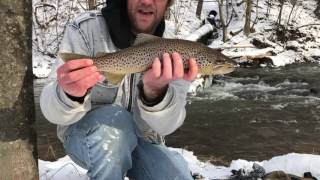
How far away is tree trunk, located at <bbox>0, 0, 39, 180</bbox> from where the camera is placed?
3031mm

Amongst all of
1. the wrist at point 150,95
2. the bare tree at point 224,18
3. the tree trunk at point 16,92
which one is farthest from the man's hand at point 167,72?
the bare tree at point 224,18

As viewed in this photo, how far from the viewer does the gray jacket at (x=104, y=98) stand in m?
2.75

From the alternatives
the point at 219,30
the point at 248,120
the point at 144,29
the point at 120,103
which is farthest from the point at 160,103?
the point at 219,30

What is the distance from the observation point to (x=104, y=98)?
10.4 ft

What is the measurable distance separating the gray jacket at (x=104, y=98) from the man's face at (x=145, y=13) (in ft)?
0.65

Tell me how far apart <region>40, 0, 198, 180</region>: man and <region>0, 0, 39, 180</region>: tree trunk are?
0.25 meters

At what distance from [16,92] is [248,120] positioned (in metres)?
6.48

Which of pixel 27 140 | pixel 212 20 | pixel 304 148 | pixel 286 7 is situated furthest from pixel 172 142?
pixel 286 7

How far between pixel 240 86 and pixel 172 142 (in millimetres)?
4878

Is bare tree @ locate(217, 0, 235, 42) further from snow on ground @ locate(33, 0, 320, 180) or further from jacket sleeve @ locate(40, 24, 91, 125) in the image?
jacket sleeve @ locate(40, 24, 91, 125)

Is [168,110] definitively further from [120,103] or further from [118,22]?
[118,22]


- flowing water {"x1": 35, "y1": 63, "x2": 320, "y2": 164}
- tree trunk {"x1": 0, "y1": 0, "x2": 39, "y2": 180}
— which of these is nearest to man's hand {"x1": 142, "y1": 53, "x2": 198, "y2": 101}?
tree trunk {"x1": 0, "y1": 0, "x2": 39, "y2": 180}

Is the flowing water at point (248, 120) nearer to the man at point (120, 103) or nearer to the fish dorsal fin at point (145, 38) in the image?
the man at point (120, 103)

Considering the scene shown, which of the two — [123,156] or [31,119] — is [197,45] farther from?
[31,119]
